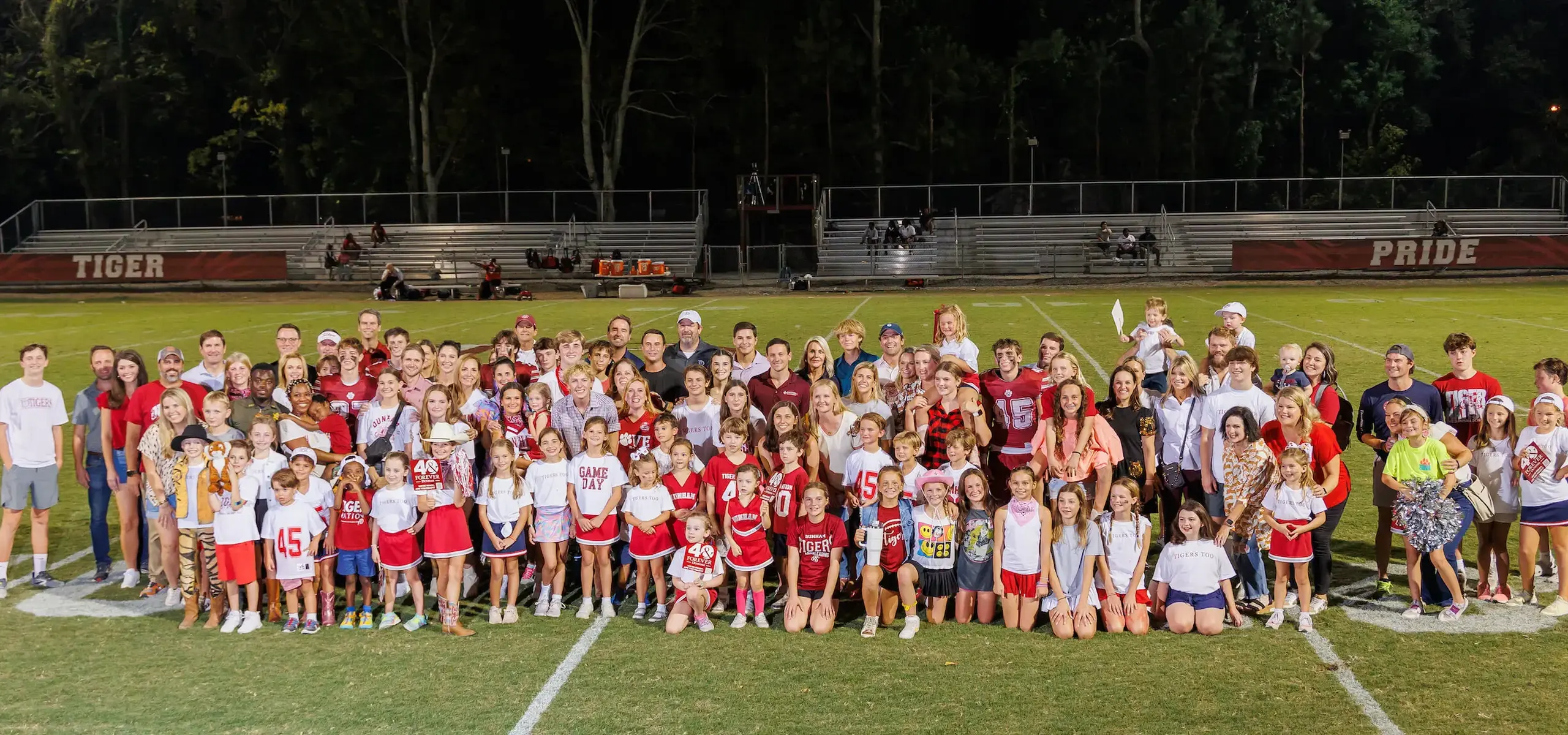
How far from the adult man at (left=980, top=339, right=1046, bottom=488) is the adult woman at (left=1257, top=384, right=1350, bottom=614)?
1529 millimetres

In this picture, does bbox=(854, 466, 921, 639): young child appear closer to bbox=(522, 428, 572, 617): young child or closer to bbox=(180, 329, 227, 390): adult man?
bbox=(522, 428, 572, 617): young child

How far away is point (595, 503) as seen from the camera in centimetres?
779

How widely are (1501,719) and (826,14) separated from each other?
43177 millimetres

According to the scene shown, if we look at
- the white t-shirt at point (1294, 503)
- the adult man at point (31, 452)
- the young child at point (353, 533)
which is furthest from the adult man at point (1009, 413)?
the adult man at point (31, 452)

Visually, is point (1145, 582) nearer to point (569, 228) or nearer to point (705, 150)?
point (569, 228)

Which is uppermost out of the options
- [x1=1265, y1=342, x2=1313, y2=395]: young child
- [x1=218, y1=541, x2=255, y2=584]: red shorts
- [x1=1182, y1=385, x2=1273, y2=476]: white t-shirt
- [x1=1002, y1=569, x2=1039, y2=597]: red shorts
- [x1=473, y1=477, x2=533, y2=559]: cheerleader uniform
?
[x1=1265, y1=342, x2=1313, y2=395]: young child

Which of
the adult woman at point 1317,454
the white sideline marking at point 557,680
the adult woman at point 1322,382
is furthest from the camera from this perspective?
the adult woman at point 1322,382

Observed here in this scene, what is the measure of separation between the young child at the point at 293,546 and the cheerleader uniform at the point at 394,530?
384 mm

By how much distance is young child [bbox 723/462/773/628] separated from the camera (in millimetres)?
7566

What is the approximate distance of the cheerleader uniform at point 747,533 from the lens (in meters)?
7.66

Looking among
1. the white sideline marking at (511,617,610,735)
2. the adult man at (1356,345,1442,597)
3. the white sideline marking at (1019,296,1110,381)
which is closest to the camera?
the white sideline marking at (511,617,610,735)

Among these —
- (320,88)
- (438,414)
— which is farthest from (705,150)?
(438,414)

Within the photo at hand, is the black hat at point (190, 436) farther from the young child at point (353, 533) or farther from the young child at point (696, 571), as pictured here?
the young child at point (696, 571)

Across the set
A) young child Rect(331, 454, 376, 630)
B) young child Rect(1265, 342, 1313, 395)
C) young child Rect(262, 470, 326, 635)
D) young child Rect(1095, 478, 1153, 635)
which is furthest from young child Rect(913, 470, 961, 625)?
young child Rect(262, 470, 326, 635)
